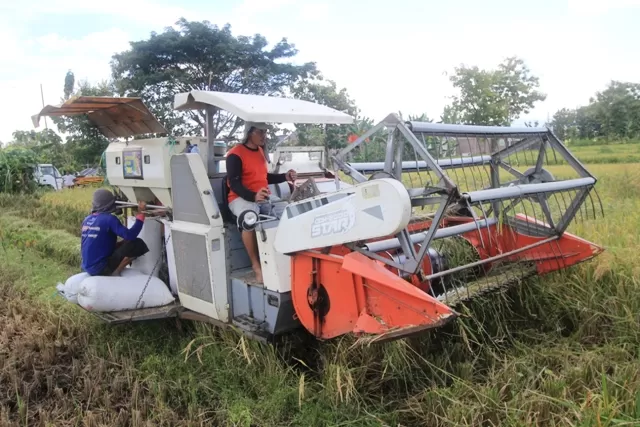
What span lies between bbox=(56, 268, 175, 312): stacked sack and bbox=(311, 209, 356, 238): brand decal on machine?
193cm

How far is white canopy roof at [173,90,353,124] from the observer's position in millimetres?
3420

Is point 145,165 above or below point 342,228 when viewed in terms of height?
above

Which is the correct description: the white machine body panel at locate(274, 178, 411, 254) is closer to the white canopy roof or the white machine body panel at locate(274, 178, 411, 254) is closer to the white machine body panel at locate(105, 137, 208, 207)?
the white canopy roof

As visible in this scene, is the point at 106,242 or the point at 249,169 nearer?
the point at 249,169

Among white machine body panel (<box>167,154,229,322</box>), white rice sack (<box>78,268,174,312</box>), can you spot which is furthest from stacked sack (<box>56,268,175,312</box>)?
white machine body panel (<box>167,154,229,322</box>)

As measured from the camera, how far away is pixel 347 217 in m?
2.95

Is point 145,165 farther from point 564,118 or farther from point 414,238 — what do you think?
point 564,118

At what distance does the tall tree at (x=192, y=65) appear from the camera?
2241 centimetres

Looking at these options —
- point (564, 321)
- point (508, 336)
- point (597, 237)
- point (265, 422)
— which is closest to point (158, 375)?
point (265, 422)

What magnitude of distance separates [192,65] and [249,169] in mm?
20785

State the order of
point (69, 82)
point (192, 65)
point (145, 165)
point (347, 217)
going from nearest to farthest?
point (347, 217) → point (145, 165) → point (192, 65) → point (69, 82)

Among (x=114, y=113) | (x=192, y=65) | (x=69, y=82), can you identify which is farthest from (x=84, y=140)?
(x=114, y=113)

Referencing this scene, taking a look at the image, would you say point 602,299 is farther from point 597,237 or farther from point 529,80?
point 529,80

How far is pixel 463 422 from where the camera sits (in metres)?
2.70
